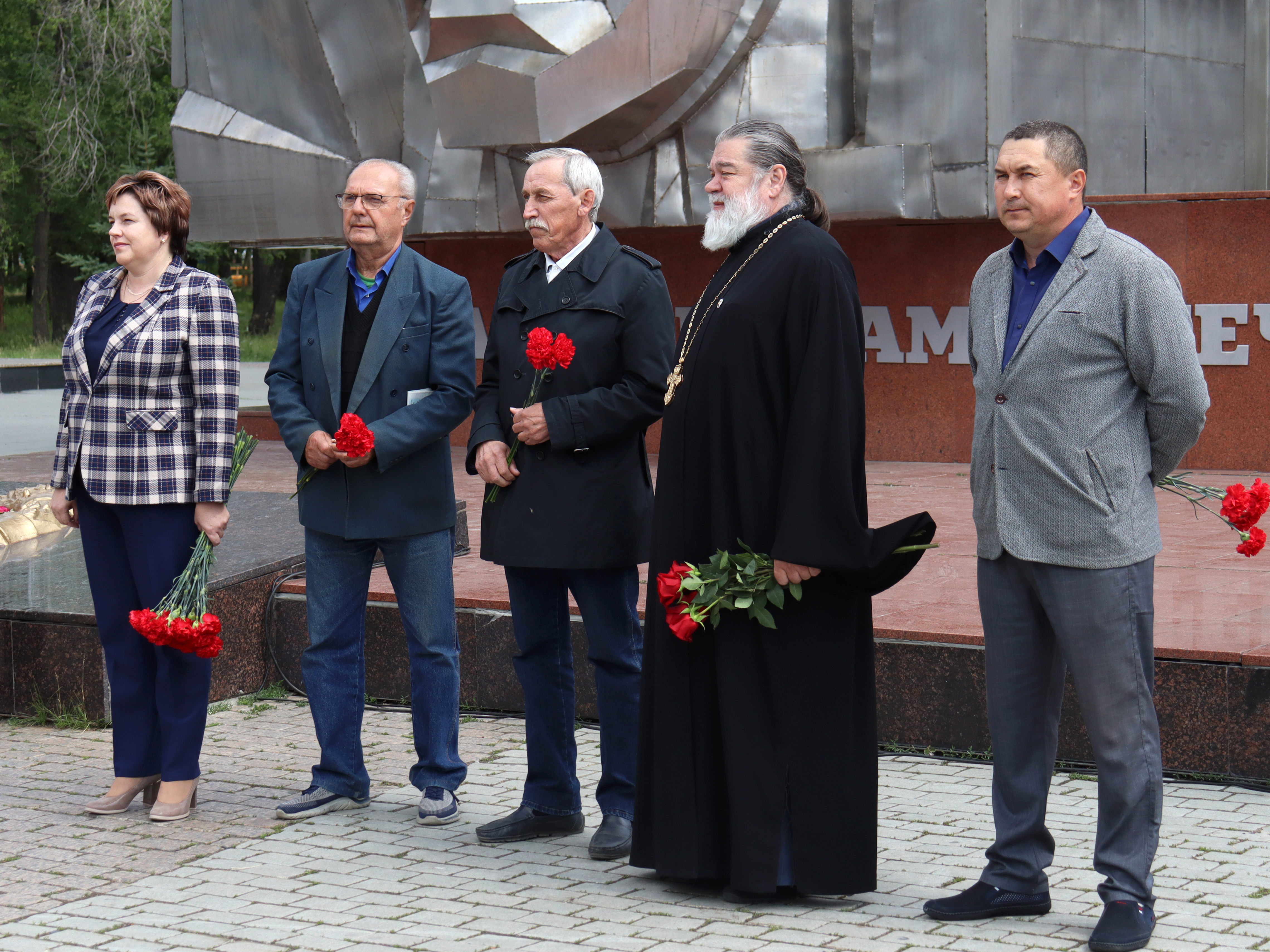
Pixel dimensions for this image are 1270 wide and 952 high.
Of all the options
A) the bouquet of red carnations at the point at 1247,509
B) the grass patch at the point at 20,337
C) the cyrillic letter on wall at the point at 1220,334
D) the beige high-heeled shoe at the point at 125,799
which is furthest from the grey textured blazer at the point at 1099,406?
the grass patch at the point at 20,337

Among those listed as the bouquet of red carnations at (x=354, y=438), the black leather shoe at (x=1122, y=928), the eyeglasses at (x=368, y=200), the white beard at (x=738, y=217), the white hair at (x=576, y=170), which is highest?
the white hair at (x=576, y=170)

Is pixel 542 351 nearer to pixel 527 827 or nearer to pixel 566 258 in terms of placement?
pixel 566 258

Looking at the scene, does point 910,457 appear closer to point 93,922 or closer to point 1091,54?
point 1091,54

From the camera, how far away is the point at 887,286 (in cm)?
1198

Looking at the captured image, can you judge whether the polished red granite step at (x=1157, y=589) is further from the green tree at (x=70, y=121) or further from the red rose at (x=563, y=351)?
the green tree at (x=70, y=121)

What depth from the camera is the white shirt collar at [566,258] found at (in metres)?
4.59

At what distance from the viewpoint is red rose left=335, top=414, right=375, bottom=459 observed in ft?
15.0

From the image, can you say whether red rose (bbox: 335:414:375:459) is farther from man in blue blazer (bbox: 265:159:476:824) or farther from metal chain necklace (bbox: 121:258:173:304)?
metal chain necklace (bbox: 121:258:173:304)

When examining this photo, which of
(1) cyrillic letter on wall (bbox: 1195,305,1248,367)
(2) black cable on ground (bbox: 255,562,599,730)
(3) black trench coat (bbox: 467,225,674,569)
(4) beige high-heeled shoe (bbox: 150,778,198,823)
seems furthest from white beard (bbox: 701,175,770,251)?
(1) cyrillic letter on wall (bbox: 1195,305,1248,367)

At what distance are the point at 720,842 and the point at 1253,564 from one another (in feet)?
12.9

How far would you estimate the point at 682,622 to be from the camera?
3.87 meters

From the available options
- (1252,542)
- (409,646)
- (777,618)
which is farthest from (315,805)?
(1252,542)

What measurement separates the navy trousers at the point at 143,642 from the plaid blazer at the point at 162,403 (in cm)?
9

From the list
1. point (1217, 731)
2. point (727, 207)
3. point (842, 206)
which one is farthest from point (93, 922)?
point (842, 206)
